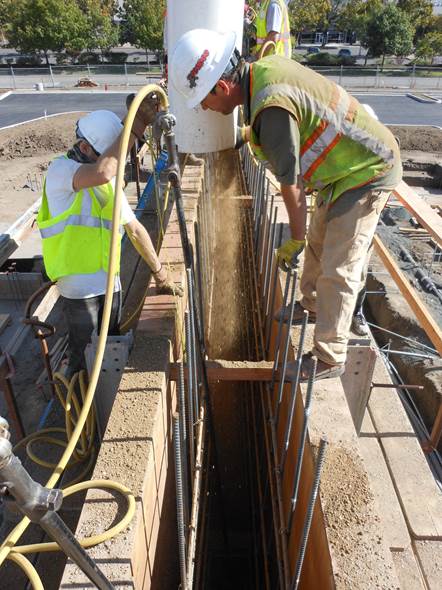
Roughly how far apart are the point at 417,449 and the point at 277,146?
3.13 m

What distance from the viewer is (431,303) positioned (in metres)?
8.91

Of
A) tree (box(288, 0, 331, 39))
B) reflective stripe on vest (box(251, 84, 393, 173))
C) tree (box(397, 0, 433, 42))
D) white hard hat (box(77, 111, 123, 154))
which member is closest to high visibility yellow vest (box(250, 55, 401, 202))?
reflective stripe on vest (box(251, 84, 393, 173))

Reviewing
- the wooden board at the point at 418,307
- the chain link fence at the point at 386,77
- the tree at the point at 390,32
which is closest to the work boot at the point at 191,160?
the wooden board at the point at 418,307

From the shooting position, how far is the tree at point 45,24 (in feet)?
135

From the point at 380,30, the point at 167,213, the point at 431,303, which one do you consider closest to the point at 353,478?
the point at 167,213

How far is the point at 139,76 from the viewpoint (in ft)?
125

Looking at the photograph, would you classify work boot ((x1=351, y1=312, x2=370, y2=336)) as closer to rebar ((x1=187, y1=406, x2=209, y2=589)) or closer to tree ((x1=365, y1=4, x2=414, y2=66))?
rebar ((x1=187, y1=406, x2=209, y2=589))

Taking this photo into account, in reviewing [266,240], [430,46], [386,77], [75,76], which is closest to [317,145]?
[266,240]

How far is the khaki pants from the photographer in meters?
3.02

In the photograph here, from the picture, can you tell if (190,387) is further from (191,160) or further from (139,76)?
(139,76)

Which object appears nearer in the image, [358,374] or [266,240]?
[358,374]

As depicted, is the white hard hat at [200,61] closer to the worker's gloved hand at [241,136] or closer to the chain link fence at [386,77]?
the worker's gloved hand at [241,136]

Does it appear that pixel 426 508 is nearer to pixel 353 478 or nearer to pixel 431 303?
pixel 353 478

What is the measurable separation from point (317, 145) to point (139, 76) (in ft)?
129
